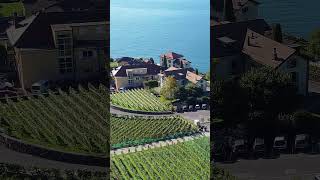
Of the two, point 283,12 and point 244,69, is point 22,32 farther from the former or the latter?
point 283,12

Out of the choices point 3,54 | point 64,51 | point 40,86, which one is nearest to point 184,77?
point 64,51

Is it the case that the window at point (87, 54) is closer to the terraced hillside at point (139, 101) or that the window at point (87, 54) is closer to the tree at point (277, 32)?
the terraced hillside at point (139, 101)

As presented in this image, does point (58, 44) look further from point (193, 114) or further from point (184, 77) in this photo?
point (193, 114)

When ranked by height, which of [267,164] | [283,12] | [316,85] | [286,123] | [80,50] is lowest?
[267,164]

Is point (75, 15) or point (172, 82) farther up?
point (75, 15)

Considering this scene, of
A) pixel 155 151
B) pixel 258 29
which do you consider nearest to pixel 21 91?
pixel 155 151

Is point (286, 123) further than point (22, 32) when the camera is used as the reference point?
Yes

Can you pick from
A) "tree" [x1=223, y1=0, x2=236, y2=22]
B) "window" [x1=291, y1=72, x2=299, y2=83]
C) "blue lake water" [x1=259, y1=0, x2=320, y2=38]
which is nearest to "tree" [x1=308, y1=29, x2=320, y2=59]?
"blue lake water" [x1=259, y1=0, x2=320, y2=38]
